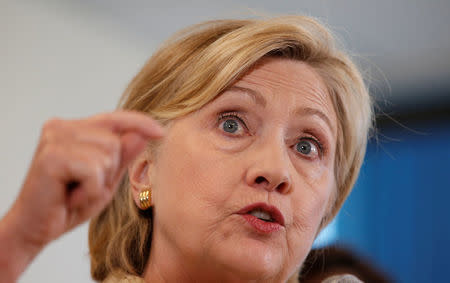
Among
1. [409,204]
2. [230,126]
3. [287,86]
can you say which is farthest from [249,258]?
[409,204]

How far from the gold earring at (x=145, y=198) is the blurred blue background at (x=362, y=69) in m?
1.05

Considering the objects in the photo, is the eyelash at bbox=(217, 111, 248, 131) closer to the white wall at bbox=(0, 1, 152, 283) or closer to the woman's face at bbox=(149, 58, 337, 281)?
the woman's face at bbox=(149, 58, 337, 281)

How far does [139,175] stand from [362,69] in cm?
145

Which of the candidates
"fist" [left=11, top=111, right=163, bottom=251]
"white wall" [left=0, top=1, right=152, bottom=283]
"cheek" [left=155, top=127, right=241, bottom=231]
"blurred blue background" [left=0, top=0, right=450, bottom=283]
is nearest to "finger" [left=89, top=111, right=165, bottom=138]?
"fist" [left=11, top=111, right=163, bottom=251]

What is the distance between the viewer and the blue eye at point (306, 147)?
1.23 metres

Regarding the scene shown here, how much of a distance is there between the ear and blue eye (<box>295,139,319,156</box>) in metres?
0.34

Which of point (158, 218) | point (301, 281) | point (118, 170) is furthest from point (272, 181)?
point (301, 281)

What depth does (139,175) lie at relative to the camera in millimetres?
Result: 1288

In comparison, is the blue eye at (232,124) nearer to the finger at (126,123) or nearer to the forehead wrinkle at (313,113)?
the forehead wrinkle at (313,113)

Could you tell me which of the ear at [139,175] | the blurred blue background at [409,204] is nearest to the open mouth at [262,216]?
the ear at [139,175]

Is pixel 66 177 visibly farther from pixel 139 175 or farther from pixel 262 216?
pixel 139 175

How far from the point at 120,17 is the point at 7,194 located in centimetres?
137

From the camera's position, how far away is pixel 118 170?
2.36 feet

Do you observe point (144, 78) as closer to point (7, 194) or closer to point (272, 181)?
point (272, 181)
